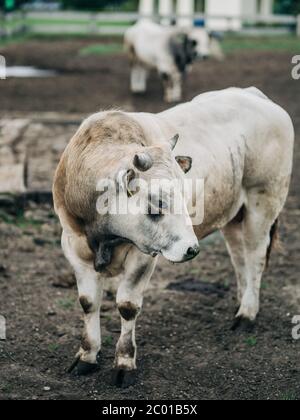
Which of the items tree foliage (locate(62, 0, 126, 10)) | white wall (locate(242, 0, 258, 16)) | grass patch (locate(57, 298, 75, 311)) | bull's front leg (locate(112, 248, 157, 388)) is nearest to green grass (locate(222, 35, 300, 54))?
white wall (locate(242, 0, 258, 16))

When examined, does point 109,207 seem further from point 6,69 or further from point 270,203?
point 6,69

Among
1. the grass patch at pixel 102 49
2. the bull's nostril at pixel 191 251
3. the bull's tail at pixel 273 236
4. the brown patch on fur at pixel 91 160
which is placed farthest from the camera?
the grass patch at pixel 102 49

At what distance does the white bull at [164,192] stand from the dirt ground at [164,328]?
21cm

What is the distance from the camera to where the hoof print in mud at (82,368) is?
194 inches

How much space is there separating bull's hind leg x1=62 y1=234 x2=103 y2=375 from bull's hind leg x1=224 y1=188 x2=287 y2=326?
1.25 metres

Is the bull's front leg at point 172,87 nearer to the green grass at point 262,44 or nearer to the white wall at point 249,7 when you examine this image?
the green grass at point 262,44

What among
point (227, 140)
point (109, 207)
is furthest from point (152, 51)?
point (109, 207)

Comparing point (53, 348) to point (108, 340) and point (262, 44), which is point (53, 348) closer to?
point (108, 340)

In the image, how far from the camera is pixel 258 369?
514 centimetres

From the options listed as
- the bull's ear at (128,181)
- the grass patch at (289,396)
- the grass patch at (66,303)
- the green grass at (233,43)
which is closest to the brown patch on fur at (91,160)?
the bull's ear at (128,181)

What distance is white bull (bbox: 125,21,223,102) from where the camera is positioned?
610 inches

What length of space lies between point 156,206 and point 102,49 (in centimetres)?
2118

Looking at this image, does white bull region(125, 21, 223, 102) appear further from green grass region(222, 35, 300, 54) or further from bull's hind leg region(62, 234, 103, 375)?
bull's hind leg region(62, 234, 103, 375)

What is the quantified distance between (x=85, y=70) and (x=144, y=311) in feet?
46.7
